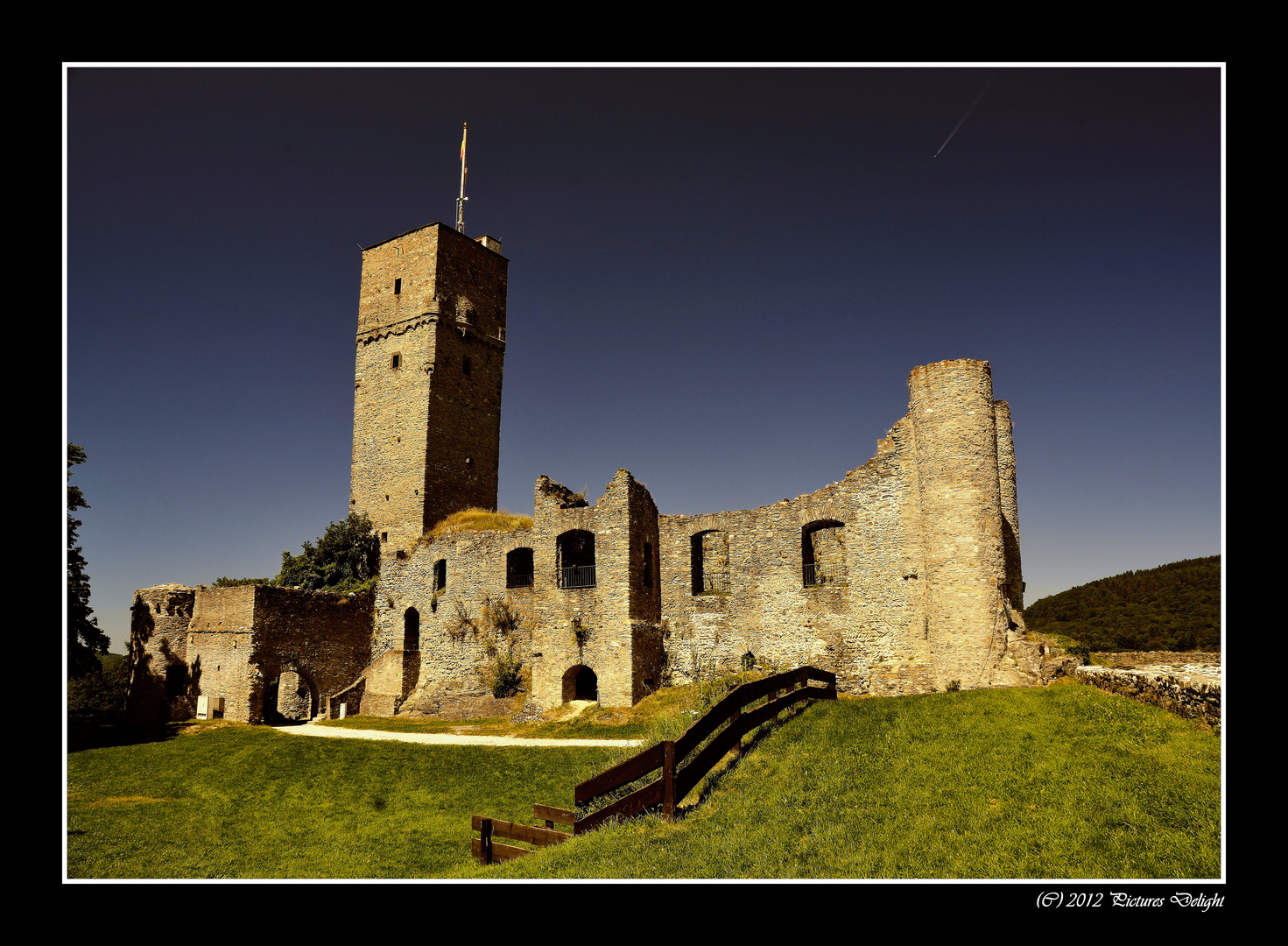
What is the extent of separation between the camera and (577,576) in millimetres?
22000

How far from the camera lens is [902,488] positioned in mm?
18578

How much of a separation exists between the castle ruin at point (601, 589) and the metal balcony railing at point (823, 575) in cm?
7

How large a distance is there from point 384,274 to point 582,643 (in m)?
21.0

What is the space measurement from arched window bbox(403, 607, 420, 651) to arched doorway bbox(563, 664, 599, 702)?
7.54 metres

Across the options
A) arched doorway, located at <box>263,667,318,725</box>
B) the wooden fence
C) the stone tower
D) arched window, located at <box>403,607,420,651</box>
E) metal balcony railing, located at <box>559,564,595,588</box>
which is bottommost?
arched doorway, located at <box>263,667,318,725</box>

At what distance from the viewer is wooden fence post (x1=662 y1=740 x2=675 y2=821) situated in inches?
Answer: 333

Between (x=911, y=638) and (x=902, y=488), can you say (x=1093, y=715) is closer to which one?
(x=911, y=638)

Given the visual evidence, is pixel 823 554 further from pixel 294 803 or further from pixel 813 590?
pixel 294 803

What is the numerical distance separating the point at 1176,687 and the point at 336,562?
27330 mm

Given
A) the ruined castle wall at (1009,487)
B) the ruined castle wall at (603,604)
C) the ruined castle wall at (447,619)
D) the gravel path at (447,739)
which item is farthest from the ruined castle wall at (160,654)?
the ruined castle wall at (1009,487)

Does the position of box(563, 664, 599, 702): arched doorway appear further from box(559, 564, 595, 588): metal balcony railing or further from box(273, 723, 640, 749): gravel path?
box(273, 723, 640, 749): gravel path

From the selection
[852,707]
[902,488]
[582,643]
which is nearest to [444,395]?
[582,643]

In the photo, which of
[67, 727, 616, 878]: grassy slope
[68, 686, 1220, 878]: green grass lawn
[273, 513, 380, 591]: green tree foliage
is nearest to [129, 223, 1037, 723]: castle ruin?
[273, 513, 380, 591]: green tree foliage

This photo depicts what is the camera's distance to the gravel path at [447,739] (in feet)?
56.3
